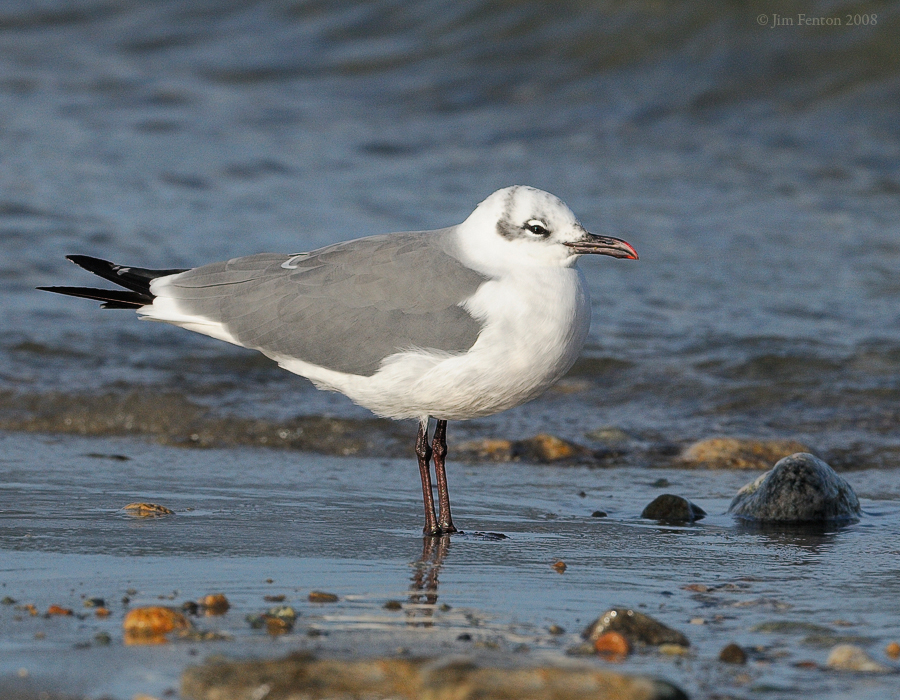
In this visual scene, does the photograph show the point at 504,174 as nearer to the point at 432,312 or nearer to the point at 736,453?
the point at 736,453

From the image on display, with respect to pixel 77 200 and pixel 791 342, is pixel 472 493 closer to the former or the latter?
pixel 791 342

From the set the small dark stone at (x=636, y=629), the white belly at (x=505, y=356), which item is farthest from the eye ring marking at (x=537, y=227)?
the small dark stone at (x=636, y=629)

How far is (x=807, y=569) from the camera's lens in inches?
169

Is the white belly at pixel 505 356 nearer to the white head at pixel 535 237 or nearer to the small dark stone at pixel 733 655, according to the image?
the white head at pixel 535 237

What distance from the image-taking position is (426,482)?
4.86m

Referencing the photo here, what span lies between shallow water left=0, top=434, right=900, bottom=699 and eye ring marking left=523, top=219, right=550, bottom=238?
1.14 metres

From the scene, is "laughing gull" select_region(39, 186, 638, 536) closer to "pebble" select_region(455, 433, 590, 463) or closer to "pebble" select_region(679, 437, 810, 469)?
"pebble" select_region(455, 433, 590, 463)

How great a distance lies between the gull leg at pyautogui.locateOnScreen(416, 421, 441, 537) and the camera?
482 cm

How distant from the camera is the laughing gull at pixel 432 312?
4555mm

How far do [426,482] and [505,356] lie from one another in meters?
A: 0.66

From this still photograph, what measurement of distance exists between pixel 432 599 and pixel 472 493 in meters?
1.74

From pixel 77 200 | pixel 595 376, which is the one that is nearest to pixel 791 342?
pixel 595 376

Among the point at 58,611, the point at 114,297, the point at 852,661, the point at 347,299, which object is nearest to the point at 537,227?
the point at 347,299

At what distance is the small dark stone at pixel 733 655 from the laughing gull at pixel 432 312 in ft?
4.93
